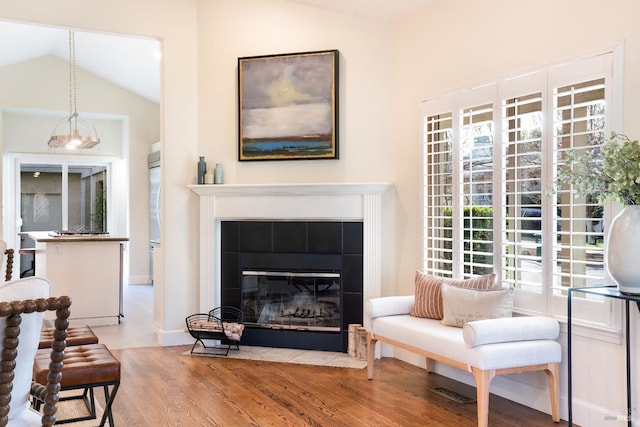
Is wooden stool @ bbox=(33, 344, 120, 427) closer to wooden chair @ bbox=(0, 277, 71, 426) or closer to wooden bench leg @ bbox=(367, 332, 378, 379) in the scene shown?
wooden chair @ bbox=(0, 277, 71, 426)

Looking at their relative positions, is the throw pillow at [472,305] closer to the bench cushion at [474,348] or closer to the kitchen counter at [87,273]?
the bench cushion at [474,348]

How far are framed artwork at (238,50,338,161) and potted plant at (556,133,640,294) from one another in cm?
262

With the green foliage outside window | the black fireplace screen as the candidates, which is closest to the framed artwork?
the black fireplace screen

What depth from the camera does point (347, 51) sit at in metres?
5.29

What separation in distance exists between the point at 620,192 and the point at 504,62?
145 cm

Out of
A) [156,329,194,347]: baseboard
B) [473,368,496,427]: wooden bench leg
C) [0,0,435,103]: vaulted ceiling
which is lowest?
[156,329,194,347]: baseboard

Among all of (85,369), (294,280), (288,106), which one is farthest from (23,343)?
(288,106)

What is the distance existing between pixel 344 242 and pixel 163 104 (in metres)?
2.19

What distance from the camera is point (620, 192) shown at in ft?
9.62

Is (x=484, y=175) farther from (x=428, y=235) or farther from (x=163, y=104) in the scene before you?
(x=163, y=104)

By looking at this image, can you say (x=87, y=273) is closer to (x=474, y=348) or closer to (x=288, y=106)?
(x=288, y=106)

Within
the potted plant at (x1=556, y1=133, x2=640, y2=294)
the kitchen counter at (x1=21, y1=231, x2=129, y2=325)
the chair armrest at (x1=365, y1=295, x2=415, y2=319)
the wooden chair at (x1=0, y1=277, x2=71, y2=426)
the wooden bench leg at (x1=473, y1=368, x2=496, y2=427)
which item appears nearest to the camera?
the wooden chair at (x1=0, y1=277, x2=71, y2=426)

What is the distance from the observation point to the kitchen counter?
6305mm

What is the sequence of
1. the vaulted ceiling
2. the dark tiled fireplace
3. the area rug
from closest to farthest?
the area rug → the dark tiled fireplace → the vaulted ceiling
